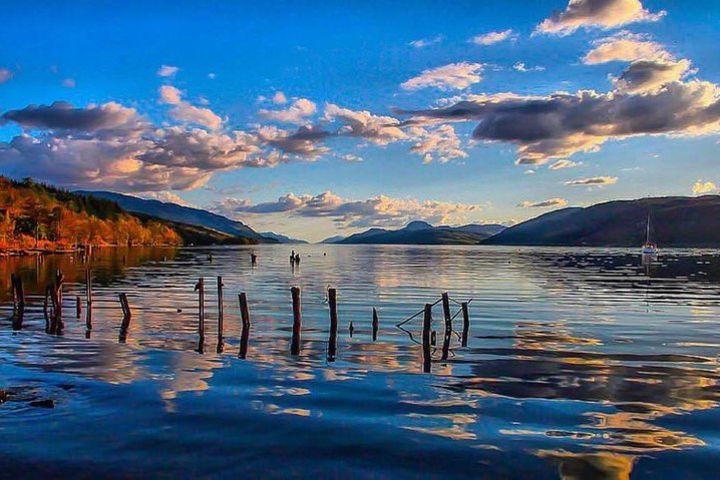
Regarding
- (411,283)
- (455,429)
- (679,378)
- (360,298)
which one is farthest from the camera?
(411,283)

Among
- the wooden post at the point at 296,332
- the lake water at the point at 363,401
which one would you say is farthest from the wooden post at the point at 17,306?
the wooden post at the point at 296,332

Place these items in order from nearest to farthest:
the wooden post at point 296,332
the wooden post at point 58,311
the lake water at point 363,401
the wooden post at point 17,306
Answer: the lake water at point 363,401, the wooden post at point 296,332, the wooden post at point 58,311, the wooden post at point 17,306

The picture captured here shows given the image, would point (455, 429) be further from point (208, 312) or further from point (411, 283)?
point (411, 283)

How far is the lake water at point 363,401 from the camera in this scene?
1572 cm

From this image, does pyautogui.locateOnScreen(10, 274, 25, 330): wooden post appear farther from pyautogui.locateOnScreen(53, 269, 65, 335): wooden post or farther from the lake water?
pyautogui.locateOnScreen(53, 269, 65, 335): wooden post

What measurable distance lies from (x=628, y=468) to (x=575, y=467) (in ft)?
4.16

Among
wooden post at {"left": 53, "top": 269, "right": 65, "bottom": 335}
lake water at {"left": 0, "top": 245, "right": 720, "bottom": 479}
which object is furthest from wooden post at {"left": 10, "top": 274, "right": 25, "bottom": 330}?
wooden post at {"left": 53, "top": 269, "right": 65, "bottom": 335}

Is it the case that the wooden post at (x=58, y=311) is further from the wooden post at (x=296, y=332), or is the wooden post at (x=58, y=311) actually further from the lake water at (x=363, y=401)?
the wooden post at (x=296, y=332)

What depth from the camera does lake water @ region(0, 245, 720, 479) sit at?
15719mm

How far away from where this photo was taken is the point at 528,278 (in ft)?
297

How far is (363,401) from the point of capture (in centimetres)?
2139

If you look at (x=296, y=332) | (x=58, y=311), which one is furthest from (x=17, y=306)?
(x=296, y=332)

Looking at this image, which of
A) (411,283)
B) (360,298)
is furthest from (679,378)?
(411,283)

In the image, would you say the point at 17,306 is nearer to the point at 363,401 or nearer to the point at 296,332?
the point at 296,332
